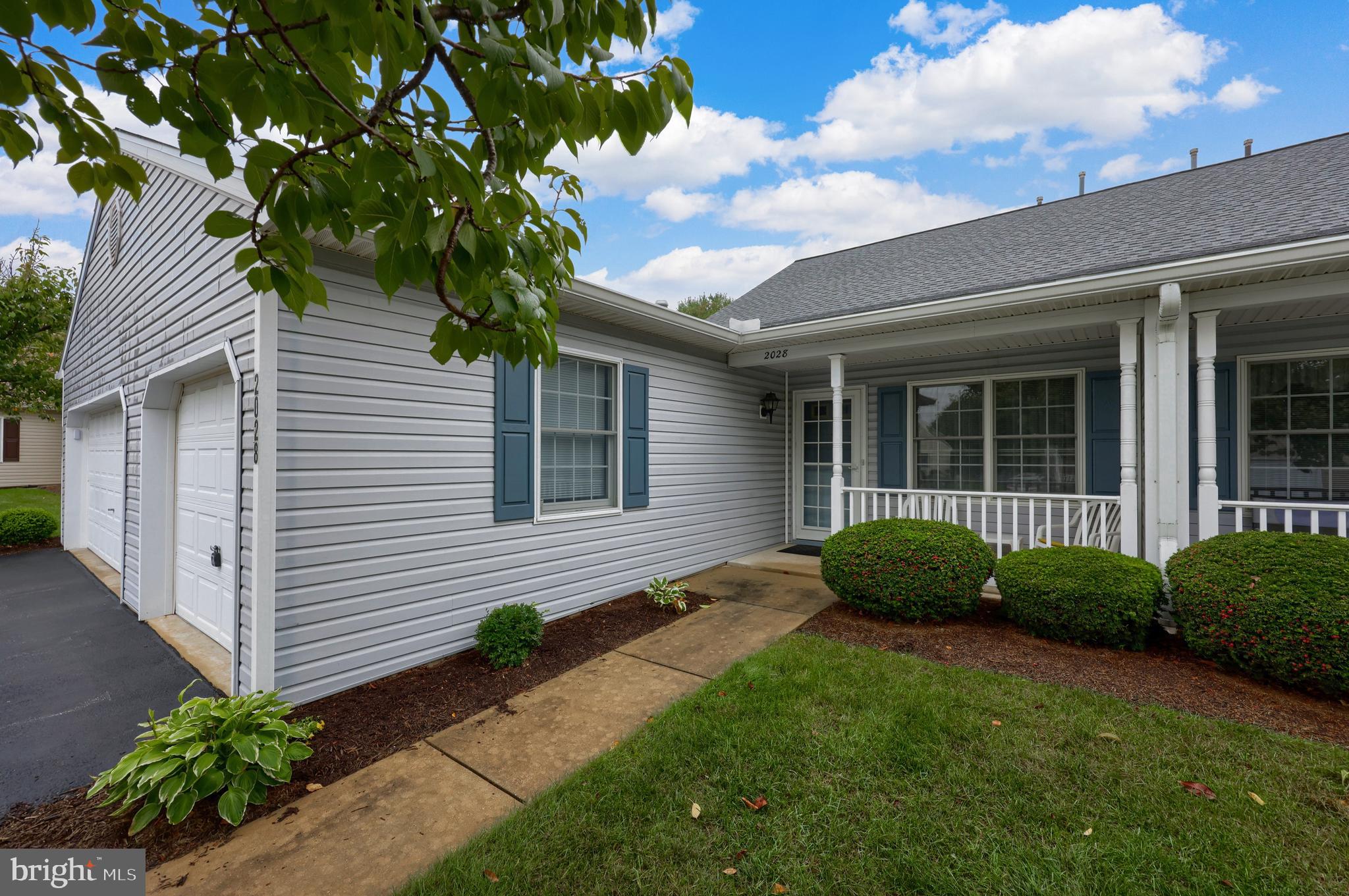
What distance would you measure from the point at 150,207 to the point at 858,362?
7.42 meters

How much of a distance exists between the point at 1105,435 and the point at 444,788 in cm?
670

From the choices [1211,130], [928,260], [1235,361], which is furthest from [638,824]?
[1211,130]

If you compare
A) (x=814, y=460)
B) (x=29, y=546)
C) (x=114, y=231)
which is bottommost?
(x=29, y=546)

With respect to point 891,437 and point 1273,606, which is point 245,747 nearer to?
point 1273,606

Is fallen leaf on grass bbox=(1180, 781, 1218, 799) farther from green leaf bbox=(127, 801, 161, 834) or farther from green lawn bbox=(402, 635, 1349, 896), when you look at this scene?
green leaf bbox=(127, 801, 161, 834)

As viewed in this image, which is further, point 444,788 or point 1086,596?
point 1086,596

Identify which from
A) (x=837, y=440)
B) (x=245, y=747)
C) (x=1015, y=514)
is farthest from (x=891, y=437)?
(x=245, y=747)

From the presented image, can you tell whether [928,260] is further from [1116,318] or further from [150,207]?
[150,207]

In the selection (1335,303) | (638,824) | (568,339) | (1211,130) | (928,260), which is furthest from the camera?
(1211,130)

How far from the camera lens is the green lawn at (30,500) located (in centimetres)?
1188

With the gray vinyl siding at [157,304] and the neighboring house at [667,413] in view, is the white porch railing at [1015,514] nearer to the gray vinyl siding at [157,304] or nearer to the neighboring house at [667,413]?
the neighboring house at [667,413]

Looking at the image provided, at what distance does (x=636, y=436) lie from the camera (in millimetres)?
5562

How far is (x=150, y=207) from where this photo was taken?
498 cm

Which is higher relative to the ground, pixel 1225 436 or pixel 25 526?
pixel 1225 436
